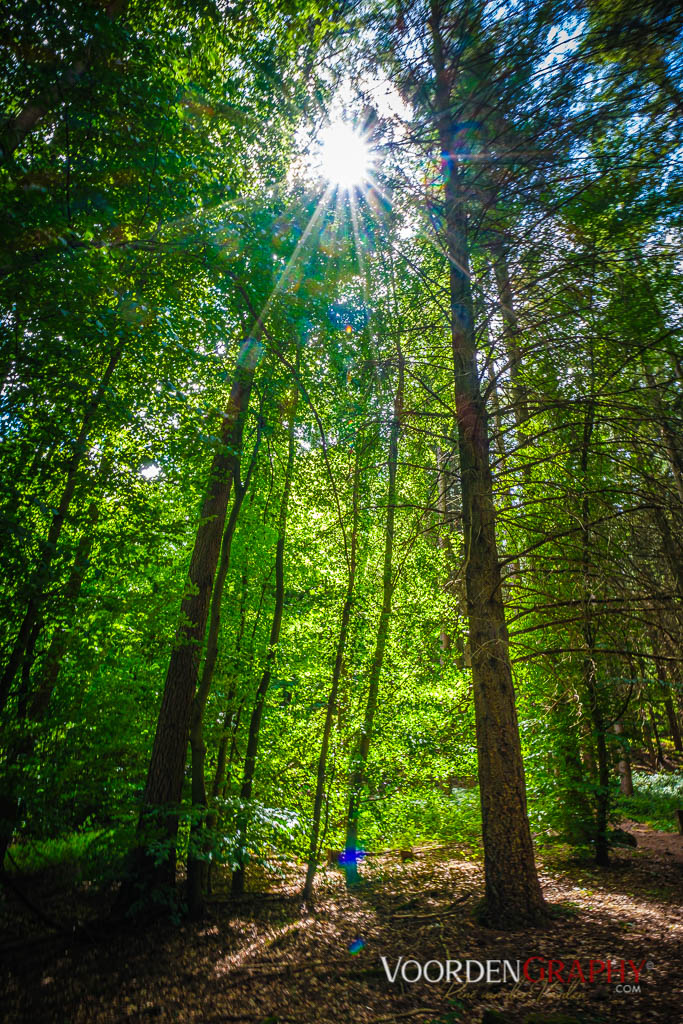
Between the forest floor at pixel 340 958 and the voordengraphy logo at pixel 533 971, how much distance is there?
0.04m

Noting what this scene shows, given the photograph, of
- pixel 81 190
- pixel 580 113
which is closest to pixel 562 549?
pixel 580 113

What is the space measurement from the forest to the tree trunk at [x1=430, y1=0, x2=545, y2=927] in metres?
0.03

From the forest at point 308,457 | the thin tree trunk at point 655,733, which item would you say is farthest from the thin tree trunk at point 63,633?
the thin tree trunk at point 655,733

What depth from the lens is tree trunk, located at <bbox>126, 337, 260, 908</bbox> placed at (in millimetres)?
5379

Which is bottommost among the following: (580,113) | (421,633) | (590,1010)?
(590,1010)

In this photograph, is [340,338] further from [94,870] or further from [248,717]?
[94,870]

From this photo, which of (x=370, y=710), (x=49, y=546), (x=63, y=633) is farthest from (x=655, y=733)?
(x=49, y=546)

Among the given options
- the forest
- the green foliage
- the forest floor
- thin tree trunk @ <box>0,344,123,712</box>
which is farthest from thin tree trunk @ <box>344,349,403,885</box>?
the green foliage

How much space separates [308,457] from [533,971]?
21.3 feet

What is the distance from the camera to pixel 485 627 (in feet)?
16.9

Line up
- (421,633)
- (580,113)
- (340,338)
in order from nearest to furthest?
(580,113)
(340,338)
(421,633)

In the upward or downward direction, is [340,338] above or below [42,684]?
above

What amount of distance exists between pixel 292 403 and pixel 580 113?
4.73 metres

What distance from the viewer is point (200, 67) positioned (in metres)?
5.14
